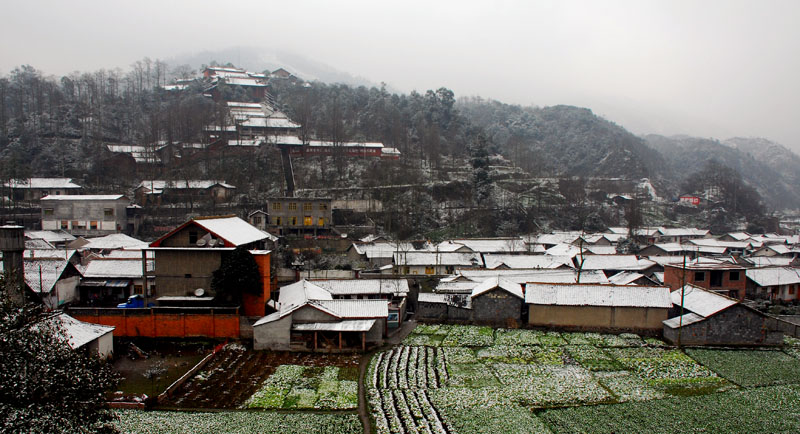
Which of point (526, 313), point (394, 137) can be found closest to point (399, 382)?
point (526, 313)

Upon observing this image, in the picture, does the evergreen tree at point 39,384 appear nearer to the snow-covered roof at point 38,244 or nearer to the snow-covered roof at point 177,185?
the snow-covered roof at point 38,244

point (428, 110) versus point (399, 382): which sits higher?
point (428, 110)

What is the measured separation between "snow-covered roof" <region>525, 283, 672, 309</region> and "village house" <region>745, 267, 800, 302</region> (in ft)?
41.5

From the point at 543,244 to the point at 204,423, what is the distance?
41118 mm

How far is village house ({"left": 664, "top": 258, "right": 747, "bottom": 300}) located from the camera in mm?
31750

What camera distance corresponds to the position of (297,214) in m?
48.3

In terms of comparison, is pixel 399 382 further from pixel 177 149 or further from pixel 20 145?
pixel 20 145

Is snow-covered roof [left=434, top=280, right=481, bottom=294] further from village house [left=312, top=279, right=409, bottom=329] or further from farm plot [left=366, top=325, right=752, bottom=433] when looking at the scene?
farm plot [left=366, top=325, right=752, bottom=433]

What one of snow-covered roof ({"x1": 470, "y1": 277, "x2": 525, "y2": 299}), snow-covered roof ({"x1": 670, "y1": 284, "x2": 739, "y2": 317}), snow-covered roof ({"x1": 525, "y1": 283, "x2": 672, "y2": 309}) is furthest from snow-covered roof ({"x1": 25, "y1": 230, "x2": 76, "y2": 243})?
snow-covered roof ({"x1": 670, "y1": 284, "x2": 739, "y2": 317})

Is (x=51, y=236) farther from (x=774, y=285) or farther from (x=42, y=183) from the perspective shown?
(x=774, y=285)

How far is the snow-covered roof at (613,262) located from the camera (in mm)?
38906

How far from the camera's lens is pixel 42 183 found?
5228cm

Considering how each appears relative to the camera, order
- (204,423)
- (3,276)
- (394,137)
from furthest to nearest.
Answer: (394,137)
(204,423)
(3,276)

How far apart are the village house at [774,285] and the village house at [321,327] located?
26531 mm
